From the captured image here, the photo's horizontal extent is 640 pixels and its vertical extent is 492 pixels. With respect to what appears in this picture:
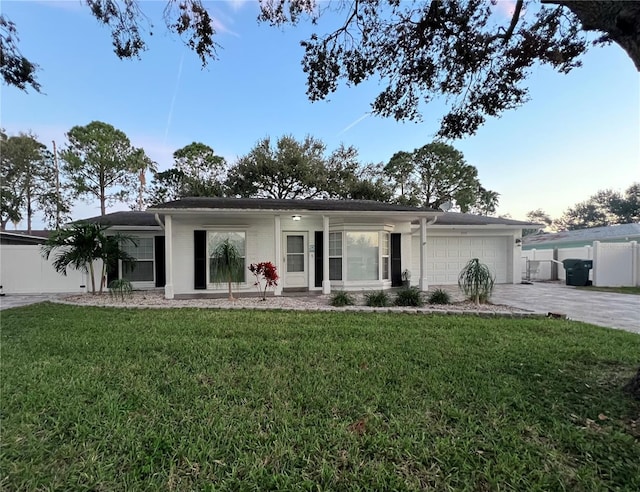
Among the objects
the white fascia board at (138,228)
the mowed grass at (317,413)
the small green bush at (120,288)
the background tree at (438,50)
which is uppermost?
the background tree at (438,50)

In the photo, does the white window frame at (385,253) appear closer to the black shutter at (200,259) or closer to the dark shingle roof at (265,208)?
the dark shingle roof at (265,208)

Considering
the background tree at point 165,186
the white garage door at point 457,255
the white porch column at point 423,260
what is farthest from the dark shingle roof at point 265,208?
the background tree at point 165,186

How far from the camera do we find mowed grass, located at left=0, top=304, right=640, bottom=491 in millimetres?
2037

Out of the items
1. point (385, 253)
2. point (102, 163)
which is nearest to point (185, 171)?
point (102, 163)

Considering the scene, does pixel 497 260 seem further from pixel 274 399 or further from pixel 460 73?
pixel 274 399

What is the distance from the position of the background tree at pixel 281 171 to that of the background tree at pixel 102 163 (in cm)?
841

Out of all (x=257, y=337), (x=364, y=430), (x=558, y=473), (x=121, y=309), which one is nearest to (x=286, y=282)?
(x=121, y=309)

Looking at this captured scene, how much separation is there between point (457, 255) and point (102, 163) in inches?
998

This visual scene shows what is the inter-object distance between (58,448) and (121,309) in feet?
19.3

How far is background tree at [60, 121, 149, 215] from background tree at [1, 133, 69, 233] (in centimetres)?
208

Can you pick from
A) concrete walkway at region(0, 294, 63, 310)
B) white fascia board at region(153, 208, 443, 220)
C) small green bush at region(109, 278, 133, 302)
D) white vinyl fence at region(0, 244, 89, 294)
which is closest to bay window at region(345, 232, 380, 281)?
white fascia board at region(153, 208, 443, 220)

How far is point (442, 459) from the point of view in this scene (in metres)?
2.17

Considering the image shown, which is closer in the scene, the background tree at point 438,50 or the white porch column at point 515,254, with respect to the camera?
the background tree at point 438,50

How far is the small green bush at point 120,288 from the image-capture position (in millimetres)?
8734
